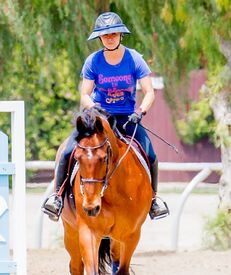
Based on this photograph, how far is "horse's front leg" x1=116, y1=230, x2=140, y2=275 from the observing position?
7.84m

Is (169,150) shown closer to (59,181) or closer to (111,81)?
(59,181)

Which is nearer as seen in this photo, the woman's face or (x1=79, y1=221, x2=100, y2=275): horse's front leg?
(x1=79, y1=221, x2=100, y2=275): horse's front leg

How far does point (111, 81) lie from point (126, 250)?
128cm

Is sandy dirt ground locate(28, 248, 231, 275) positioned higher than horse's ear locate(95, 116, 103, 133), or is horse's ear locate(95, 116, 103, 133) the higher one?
horse's ear locate(95, 116, 103, 133)

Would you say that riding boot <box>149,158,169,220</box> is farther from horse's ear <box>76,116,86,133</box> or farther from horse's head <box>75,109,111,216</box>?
horse's ear <box>76,116,86,133</box>

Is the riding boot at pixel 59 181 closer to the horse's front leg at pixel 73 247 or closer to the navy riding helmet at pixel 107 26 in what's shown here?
the horse's front leg at pixel 73 247

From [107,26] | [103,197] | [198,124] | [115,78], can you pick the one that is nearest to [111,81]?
[115,78]

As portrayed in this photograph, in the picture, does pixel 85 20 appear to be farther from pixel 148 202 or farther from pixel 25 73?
pixel 148 202

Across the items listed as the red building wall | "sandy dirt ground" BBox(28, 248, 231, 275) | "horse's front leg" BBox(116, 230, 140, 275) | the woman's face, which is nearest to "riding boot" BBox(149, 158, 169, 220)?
"horse's front leg" BBox(116, 230, 140, 275)

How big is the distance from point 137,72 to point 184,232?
29.2 feet

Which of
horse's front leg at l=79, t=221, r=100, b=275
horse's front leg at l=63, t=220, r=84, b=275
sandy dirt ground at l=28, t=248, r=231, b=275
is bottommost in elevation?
sandy dirt ground at l=28, t=248, r=231, b=275

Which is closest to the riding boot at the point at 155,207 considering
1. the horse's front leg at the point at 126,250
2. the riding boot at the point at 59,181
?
the horse's front leg at the point at 126,250

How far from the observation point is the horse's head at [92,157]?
696 centimetres

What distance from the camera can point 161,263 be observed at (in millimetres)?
10938
